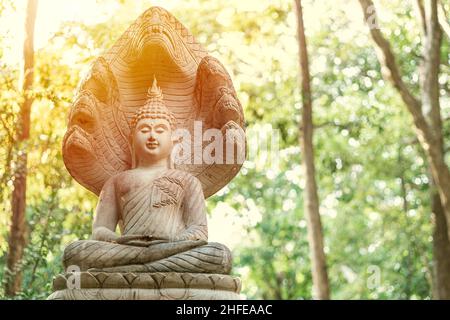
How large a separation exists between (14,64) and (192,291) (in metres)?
6.96

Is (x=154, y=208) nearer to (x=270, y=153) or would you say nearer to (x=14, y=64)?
(x=14, y=64)

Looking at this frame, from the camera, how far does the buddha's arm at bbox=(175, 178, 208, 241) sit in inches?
311

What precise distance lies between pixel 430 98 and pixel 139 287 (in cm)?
709

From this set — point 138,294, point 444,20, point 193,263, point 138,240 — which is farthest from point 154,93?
point 444,20

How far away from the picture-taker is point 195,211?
320 inches

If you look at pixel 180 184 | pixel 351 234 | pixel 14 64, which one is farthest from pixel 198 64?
pixel 351 234

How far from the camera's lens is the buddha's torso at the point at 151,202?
798 cm

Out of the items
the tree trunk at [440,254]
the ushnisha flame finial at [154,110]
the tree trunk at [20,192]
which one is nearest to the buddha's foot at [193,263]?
the ushnisha flame finial at [154,110]

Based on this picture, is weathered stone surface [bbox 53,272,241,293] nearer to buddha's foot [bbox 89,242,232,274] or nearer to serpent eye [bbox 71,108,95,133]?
buddha's foot [bbox 89,242,232,274]

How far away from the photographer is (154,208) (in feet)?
26.4

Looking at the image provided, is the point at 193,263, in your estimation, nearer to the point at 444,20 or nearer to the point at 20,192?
the point at 20,192

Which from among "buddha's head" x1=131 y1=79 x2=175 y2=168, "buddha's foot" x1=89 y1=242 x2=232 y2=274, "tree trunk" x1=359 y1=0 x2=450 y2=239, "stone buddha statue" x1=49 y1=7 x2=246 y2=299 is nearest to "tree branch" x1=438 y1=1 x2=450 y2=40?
"tree trunk" x1=359 y1=0 x2=450 y2=239

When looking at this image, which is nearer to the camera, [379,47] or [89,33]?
[379,47]

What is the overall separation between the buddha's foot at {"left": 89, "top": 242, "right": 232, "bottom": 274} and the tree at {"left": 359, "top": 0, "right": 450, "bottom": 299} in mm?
5101
